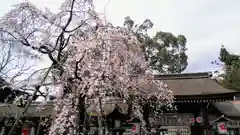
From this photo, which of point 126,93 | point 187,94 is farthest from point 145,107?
point 126,93

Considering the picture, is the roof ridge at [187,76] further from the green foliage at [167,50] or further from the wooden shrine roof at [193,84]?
the green foliage at [167,50]

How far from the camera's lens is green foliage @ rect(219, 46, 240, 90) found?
28.5 m

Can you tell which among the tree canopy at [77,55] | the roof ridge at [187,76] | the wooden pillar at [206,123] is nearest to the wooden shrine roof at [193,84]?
the roof ridge at [187,76]

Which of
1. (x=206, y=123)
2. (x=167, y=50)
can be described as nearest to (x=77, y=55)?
Result: (x=206, y=123)

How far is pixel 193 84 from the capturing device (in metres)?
13.1

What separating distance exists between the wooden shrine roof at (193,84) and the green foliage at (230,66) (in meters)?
16.0

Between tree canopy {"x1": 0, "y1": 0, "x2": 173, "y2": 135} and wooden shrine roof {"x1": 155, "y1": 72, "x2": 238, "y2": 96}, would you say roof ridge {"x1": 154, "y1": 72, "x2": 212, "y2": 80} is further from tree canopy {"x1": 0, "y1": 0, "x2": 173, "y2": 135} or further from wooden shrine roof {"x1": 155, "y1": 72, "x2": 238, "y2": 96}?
tree canopy {"x1": 0, "y1": 0, "x2": 173, "y2": 135}

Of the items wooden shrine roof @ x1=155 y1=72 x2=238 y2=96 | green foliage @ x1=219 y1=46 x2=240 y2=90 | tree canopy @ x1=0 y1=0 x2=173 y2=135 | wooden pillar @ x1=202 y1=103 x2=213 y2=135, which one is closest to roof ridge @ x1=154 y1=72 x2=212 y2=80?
wooden shrine roof @ x1=155 y1=72 x2=238 y2=96

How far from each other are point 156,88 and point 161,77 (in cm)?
445

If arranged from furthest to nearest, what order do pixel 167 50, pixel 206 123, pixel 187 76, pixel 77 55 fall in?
pixel 167 50
pixel 187 76
pixel 206 123
pixel 77 55

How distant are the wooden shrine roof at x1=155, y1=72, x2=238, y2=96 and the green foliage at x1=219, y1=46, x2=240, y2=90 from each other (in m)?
16.0

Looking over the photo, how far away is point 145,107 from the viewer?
10.7m

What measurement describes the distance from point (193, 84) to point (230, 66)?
2391 cm

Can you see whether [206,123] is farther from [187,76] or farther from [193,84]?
[187,76]
